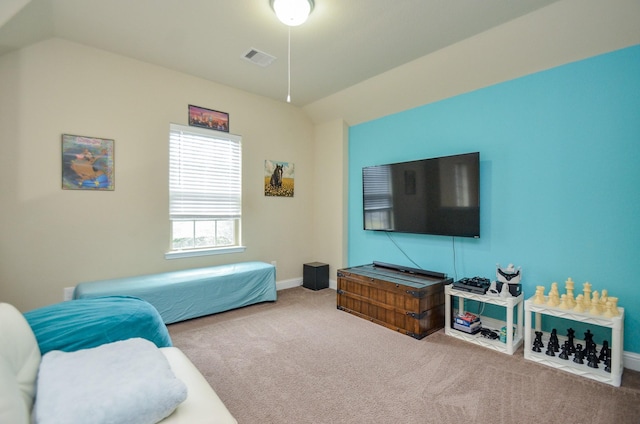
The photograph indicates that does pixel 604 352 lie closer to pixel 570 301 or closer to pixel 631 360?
pixel 631 360

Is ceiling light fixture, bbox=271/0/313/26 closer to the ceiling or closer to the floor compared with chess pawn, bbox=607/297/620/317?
closer to the ceiling

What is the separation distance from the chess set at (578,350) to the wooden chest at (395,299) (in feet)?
2.82

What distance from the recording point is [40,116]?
286 centimetres

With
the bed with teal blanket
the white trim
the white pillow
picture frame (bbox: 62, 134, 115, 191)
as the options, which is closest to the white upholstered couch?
the white pillow

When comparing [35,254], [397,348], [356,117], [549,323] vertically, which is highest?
[356,117]

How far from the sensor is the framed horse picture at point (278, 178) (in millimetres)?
4461

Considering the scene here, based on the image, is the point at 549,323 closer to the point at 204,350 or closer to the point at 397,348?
the point at 397,348

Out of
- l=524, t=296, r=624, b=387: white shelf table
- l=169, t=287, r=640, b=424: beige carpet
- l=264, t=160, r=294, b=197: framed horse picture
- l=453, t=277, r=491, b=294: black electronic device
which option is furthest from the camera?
l=264, t=160, r=294, b=197: framed horse picture

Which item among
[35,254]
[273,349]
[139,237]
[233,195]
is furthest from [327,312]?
[35,254]

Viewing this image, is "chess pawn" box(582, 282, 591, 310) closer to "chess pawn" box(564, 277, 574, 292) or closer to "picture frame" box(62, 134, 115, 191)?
"chess pawn" box(564, 277, 574, 292)

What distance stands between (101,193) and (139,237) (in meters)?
0.61

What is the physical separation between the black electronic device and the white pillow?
8.30 ft

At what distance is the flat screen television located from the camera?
9.98 ft

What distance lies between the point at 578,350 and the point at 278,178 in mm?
3843
